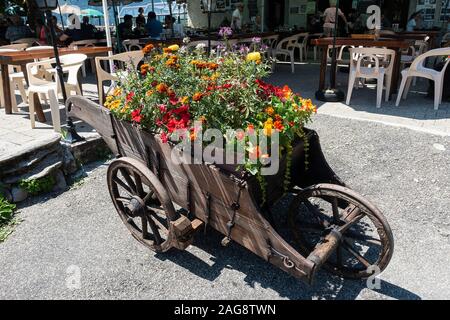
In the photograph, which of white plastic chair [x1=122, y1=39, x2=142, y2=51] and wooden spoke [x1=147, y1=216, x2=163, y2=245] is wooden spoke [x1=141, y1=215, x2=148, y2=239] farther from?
white plastic chair [x1=122, y1=39, x2=142, y2=51]

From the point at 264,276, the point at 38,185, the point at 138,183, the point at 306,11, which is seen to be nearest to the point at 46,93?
the point at 38,185

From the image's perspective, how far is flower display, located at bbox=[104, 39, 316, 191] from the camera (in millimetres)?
2068

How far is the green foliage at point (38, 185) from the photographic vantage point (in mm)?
3293

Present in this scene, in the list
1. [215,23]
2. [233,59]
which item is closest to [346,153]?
[233,59]

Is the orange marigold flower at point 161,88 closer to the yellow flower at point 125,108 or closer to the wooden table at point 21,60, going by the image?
the yellow flower at point 125,108

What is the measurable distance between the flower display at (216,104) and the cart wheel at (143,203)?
287 millimetres

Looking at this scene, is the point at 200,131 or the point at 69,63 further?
the point at 69,63

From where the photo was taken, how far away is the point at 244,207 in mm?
1937

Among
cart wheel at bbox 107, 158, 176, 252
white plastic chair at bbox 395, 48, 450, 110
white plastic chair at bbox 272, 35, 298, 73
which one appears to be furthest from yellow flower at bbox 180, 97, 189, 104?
white plastic chair at bbox 272, 35, 298, 73

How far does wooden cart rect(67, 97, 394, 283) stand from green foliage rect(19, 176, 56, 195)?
104cm

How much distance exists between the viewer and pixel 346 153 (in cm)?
392
